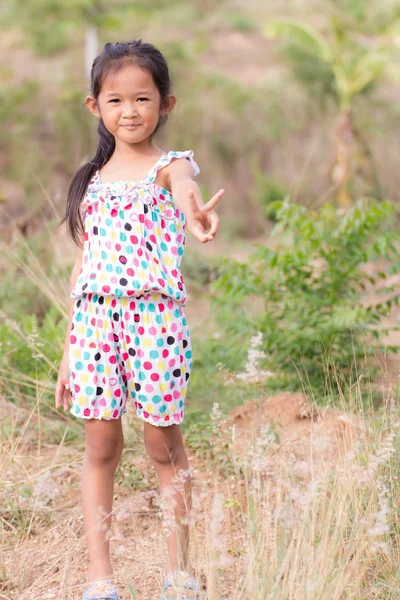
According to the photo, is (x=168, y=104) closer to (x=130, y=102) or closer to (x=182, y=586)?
(x=130, y=102)

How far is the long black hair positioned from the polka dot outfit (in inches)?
5.0

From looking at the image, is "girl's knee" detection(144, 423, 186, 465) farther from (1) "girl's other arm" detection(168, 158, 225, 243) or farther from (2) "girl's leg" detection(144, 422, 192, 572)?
(1) "girl's other arm" detection(168, 158, 225, 243)

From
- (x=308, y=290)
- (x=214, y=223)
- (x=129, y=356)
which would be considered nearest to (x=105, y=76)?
(x=214, y=223)

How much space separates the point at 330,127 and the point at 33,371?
1155cm

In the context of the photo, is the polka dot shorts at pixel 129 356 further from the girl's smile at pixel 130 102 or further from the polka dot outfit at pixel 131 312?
the girl's smile at pixel 130 102

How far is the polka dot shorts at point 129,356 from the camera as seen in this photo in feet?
7.84

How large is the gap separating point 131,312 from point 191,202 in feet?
1.41

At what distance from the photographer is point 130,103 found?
2.43 meters

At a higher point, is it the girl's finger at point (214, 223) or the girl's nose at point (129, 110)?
the girl's nose at point (129, 110)

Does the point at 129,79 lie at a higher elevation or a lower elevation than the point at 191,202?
higher

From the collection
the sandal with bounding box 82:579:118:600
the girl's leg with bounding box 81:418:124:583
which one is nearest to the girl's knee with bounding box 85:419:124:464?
the girl's leg with bounding box 81:418:124:583

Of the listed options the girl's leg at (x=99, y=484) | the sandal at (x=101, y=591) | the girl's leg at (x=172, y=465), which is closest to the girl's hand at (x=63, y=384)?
the girl's leg at (x=99, y=484)

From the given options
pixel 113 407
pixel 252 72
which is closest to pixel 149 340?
pixel 113 407

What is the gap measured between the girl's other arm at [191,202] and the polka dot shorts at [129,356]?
308mm
